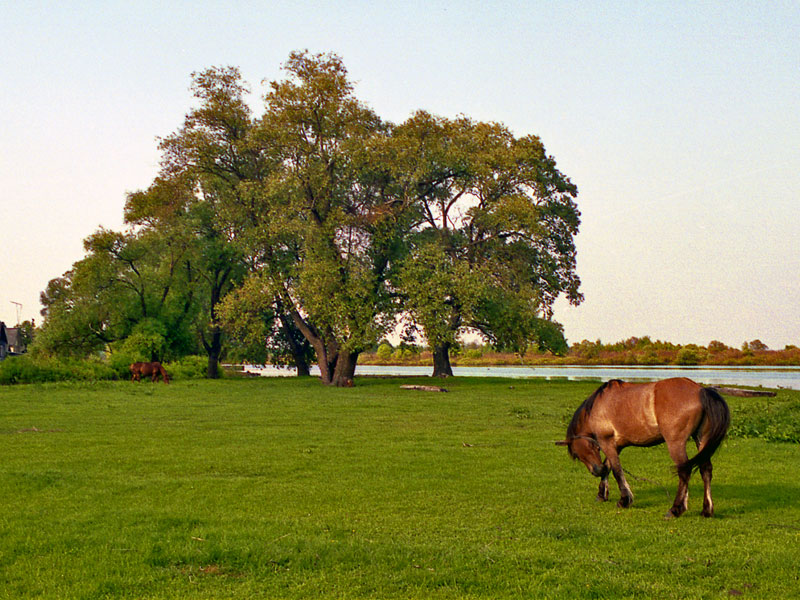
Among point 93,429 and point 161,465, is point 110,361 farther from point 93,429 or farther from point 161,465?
point 161,465

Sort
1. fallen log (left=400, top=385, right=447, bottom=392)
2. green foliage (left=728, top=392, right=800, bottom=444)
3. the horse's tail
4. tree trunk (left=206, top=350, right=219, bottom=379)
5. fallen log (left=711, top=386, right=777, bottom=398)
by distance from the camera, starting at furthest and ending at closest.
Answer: tree trunk (left=206, top=350, right=219, bottom=379) → fallen log (left=400, top=385, right=447, bottom=392) → fallen log (left=711, top=386, right=777, bottom=398) → green foliage (left=728, top=392, right=800, bottom=444) → the horse's tail

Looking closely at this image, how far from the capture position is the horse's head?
383 inches

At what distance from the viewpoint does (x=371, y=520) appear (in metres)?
8.72

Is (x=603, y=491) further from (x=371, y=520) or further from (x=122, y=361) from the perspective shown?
(x=122, y=361)

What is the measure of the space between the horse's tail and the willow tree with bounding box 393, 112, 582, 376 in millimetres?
27417

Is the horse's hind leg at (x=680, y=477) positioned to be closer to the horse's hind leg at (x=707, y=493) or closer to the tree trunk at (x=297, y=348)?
the horse's hind leg at (x=707, y=493)

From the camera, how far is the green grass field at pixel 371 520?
21.1 ft

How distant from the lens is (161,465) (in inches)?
504

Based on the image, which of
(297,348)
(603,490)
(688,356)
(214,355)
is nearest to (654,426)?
(603,490)

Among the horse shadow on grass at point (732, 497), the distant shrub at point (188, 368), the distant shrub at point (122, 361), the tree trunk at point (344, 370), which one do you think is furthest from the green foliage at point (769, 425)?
the distant shrub at point (188, 368)

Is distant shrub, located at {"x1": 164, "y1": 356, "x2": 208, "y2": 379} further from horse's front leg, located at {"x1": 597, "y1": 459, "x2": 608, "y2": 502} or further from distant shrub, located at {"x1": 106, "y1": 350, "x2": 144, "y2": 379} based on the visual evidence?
horse's front leg, located at {"x1": 597, "y1": 459, "x2": 608, "y2": 502}

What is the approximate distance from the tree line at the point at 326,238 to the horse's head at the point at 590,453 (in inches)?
1028

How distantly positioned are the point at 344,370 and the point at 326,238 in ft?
27.6

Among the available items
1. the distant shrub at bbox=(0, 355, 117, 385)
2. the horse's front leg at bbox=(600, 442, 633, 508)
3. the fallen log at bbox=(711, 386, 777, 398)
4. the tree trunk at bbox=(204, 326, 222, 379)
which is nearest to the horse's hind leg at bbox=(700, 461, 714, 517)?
the horse's front leg at bbox=(600, 442, 633, 508)
